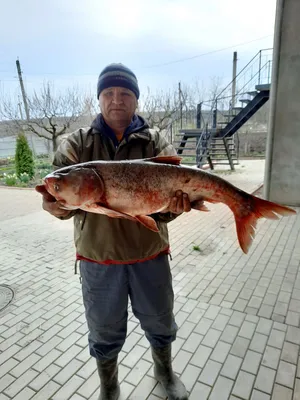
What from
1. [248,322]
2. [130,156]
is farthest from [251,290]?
[130,156]

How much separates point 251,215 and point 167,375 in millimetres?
1428

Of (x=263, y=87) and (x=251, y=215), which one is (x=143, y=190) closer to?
(x=251, y=215)

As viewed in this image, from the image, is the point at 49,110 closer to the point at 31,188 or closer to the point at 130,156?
the point at 31,188

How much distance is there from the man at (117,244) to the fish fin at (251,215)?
437 mm

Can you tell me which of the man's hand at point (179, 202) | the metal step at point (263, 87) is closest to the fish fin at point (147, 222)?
the man's hand at point (179, 202)

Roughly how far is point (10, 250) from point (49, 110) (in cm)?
1439

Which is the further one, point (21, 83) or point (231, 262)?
point (21, 83)

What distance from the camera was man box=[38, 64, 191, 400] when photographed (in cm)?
184

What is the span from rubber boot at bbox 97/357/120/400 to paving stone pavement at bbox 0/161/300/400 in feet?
0.33

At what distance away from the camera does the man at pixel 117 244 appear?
184cm

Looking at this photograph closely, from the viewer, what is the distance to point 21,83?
19.7 m

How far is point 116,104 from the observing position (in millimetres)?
1890

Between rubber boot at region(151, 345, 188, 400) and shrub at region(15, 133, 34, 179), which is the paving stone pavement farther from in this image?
shrub at region(15, 133, 34, 179)

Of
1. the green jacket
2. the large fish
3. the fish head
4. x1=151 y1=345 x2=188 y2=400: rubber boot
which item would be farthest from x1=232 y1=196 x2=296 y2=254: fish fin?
x1=151 y1=345 x2=188 y2=400: rubber boot
